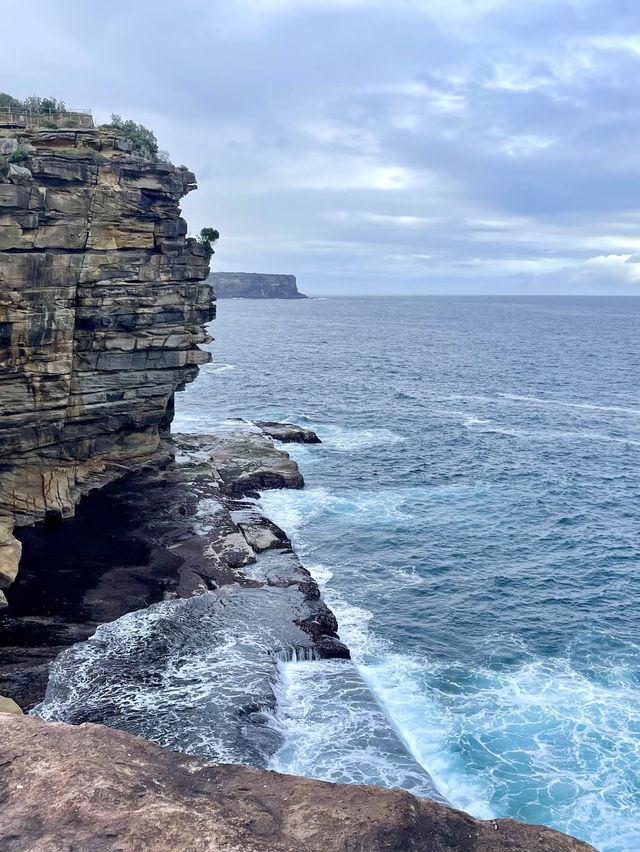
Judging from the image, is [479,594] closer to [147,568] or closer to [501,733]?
[501,733]

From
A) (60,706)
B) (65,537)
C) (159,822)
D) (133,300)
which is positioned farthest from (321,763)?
A: (133,300)

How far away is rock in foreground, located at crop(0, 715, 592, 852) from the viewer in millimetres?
17594

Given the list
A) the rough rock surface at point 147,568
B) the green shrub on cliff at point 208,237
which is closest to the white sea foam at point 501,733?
the rough rock surface at point 147,568

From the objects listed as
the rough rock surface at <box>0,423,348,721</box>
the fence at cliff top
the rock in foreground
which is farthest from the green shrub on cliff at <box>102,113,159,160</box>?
the rock in foreground

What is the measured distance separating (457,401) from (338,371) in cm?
3445

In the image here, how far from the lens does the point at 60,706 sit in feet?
107

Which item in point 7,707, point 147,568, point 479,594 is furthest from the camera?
point 479,594

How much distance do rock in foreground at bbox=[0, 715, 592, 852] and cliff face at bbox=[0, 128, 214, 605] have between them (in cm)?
2666

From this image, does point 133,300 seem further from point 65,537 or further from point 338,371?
point 338,371

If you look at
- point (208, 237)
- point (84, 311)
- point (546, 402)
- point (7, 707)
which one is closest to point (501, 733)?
point (7, 707)

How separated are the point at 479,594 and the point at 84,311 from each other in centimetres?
3519

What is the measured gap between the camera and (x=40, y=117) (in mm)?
57094

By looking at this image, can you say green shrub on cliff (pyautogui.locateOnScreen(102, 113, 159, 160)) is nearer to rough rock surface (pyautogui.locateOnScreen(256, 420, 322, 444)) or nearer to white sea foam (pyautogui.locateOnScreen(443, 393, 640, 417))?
rough rock surface (pyautogui.locateOnScreen(256, 420, 322, 444))

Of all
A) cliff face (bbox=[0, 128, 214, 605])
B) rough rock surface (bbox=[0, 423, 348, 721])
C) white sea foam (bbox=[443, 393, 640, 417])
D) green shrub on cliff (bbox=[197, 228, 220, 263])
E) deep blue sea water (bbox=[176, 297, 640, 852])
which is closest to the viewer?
deep blue sea water (bbox=[176, 297, 640, 852])
